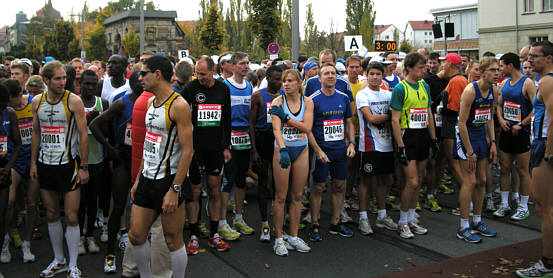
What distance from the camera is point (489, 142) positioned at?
657 cm

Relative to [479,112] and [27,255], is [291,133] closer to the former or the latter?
[479,112]

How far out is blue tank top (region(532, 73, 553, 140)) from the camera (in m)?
5.07

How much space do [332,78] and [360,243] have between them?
206cm

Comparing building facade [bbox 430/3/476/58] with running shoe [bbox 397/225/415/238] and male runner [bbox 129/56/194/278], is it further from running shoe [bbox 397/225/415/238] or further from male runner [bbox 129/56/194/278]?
male runner [bbox 129/56/194/278]

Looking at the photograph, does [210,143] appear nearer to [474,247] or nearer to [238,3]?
[474,247]

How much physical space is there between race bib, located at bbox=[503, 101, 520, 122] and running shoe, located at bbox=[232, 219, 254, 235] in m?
4.17

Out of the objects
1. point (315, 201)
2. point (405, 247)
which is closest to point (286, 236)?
point (315, 201)

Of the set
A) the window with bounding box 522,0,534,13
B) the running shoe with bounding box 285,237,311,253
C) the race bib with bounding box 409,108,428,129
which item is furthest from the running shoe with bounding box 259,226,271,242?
the window with bounding box 522,0,534,13

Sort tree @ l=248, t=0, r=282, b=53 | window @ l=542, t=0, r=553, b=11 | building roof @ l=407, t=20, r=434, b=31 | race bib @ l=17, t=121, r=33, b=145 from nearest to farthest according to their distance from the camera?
1. race bib @ l=17, t=121, r=33, b=145
2. tree @ l=248, t=0, r=282, b=53
3. window @ l=542, t=0, r=553, b=11
4. building roof @ l=407, t=20, r=434, b=31

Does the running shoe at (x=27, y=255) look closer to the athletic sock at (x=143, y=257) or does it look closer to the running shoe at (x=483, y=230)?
the athletic sock at (x=143, y=257)

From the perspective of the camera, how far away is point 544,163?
196 inches

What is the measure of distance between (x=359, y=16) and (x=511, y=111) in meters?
45.3

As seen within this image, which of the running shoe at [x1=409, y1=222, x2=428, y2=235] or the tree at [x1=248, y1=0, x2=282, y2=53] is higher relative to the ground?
the tree at [x1=248, y1=0, x2=282, y2=53]

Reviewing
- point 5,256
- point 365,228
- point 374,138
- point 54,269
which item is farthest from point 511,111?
point 5,256
